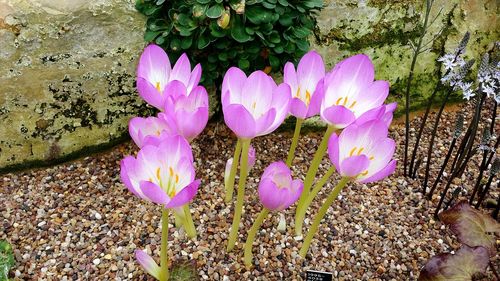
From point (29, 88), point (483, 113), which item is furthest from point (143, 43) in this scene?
point (483, 113)

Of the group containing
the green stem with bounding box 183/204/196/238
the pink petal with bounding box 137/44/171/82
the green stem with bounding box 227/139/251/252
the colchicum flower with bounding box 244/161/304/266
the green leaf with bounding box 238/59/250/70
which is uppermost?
the pink petal with bounding box 137/44/171/82

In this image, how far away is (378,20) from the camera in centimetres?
232

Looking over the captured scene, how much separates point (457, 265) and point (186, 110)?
2.73ft

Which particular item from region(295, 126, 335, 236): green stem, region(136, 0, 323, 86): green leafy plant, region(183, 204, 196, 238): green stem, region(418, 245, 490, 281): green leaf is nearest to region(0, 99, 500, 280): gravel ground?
region(183, 204, 196, 238): green stem

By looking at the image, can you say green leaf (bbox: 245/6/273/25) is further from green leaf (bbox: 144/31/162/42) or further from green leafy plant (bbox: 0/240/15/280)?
green leafy plant (bbox: 0/240/15/280)

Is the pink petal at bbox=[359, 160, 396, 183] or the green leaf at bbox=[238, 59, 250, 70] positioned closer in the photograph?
the pink petal at bbox=[359, 160, 396, 183]

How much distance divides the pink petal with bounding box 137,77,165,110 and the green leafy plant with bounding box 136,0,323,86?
416mm

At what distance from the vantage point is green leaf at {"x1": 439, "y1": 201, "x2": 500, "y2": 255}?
1.56m

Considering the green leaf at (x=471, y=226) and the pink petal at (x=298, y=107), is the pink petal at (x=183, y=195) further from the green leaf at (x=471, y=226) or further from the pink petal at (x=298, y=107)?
the green leaf at (x=471, y=226)

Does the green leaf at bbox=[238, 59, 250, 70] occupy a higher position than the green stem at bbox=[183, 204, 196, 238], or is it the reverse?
the green leaf at bbox=[238, 59, 250, 70]

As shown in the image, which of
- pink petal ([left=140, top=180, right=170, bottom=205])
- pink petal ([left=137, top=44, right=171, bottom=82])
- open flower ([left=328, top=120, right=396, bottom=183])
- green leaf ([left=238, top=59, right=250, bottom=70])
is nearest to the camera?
pink petal ([left=140, top=180, right=170, bottom=205])

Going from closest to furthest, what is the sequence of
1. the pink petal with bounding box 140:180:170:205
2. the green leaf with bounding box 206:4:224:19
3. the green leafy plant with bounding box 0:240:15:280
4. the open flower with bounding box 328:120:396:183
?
1. the pink petal with bounding box 140:180:170:205
2. the open flower with bounding box 328:120:396:183
3. the green leafy plant with bounding box 0:240:15:280
4. the green leaf with bounding box 206:4:224:19

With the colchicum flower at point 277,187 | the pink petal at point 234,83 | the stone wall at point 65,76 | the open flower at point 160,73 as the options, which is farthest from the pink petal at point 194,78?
the stone wall at point 65,76

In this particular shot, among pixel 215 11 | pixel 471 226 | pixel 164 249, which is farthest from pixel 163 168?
pixel 471 226
